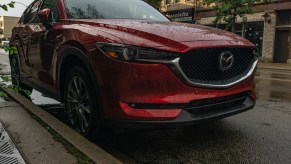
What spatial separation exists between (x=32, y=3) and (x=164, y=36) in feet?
12.6

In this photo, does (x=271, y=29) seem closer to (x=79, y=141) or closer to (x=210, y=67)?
(x=210, y=67)

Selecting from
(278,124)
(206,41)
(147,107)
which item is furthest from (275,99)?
(147,107)

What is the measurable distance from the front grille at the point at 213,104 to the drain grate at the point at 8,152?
5.11 ft

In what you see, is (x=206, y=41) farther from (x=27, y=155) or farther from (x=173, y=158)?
(x=27, y=155)

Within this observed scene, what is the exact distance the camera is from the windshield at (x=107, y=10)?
456 centimetres

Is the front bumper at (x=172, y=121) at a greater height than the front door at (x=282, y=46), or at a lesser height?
greater

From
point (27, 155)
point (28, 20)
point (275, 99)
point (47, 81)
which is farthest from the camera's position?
point (275, 99)

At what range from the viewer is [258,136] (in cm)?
432

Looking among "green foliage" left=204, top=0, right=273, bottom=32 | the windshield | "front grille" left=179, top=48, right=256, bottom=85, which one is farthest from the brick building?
"front grille" left=179, top=48, right=256, bottom=85

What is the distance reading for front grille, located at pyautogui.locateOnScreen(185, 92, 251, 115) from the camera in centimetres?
343

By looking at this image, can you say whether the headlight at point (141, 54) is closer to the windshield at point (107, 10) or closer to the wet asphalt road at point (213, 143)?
the wet asphalt road at point (213, 143)

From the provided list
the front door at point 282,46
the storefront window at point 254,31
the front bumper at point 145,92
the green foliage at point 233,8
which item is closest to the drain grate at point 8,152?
the front bumper at point 145,92

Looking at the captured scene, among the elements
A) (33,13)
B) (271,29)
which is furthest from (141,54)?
(271,29)

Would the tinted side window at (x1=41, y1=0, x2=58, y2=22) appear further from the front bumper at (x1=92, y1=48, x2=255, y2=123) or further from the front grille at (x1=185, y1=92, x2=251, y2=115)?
the front grille at (x1=185, y1=92, x2=251, y2=115)
